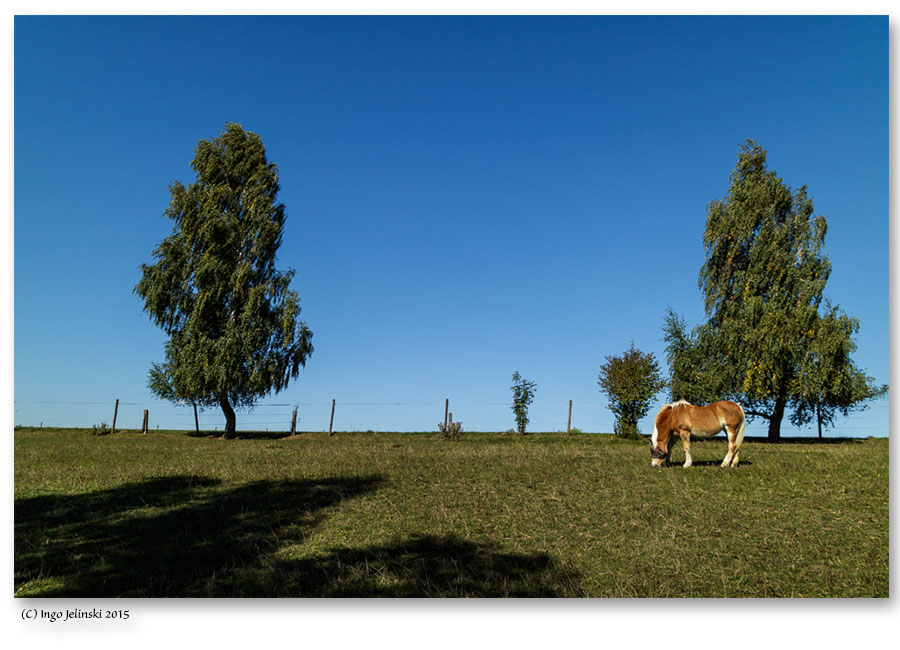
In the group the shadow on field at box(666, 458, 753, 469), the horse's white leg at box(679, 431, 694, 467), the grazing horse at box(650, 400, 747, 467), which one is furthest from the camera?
the shadow on field at box(666, 458, 753, 469)

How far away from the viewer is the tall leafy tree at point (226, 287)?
94.3 ft

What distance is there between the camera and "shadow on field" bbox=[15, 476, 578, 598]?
18.6 feet

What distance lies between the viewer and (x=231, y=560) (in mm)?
6594

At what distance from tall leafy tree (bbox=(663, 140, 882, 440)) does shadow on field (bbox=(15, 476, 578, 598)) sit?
73.1ft

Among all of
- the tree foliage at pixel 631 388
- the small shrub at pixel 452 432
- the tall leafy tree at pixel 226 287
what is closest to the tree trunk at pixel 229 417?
the tall leafy tree at pixel 226 287

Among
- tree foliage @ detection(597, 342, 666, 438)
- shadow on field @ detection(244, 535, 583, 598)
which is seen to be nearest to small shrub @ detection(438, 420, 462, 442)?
tree foliage @ detection(597, 342, 666, 438)

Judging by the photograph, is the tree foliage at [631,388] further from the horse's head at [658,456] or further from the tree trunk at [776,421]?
the horse's head at [658,456]

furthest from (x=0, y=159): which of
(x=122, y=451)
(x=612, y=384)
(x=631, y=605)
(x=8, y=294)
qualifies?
(x=612, y=384)

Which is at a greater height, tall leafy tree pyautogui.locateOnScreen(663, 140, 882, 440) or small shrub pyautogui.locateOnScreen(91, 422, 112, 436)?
tall leafy tree pyautogui.locateOnScreen(663, 140, 882, 440)

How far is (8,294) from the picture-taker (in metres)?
6.11

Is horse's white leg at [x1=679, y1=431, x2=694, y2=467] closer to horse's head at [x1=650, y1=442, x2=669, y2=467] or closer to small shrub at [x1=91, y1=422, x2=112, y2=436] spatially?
horse's head at [x1=650, y1=442, x2=669, y2=467]

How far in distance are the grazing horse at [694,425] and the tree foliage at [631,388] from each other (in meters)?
13.2
